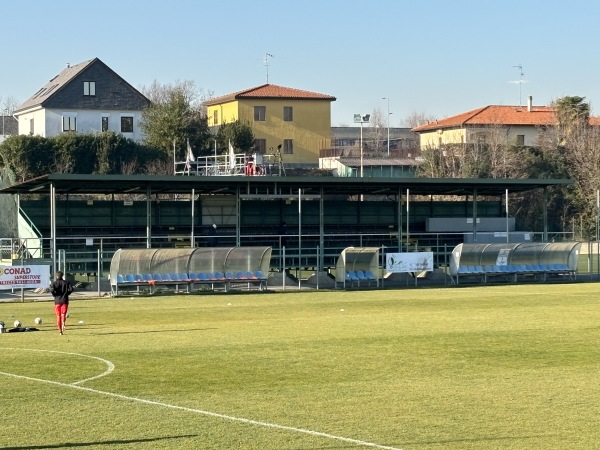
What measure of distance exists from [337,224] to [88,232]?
14492 millimetres

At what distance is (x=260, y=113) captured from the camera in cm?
10638

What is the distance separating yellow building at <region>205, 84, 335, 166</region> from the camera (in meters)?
106

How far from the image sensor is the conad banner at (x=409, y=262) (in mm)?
50438

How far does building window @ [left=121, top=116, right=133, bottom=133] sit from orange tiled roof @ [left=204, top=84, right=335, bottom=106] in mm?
9752

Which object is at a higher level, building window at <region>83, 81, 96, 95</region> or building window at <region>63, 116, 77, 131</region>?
building window at <region>83, 81, 96, 95</region>

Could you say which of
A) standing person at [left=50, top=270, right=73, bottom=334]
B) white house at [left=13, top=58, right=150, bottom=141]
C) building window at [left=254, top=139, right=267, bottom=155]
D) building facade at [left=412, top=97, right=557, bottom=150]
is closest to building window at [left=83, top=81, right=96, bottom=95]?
white house at [left=13, top=58, right=150, bottom=141]

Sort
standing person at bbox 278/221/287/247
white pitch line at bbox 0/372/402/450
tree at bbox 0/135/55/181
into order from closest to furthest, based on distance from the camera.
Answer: white pitch line at bbox 0/372/402/450, standing person at bbox 278/221/287/247, tree at bbox 0/135/55/181

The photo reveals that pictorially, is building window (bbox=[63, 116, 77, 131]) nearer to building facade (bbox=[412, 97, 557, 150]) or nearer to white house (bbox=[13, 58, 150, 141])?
white house (bbox=[13, 58, 150, 141])

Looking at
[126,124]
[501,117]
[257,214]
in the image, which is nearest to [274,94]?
[126,124]

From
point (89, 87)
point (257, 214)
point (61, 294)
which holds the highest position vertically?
point (89, 87)

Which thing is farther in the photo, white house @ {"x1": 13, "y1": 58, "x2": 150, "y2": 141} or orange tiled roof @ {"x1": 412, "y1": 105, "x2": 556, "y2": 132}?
orange tiled roof @ {"x1": 412, "y1": 105, "x2": 556, "y2": 132}

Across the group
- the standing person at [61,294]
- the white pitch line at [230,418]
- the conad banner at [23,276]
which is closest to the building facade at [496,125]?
the conad banner at [23,276]

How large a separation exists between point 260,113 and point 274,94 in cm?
239

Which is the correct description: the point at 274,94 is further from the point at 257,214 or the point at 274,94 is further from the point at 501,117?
the point at 257,214
